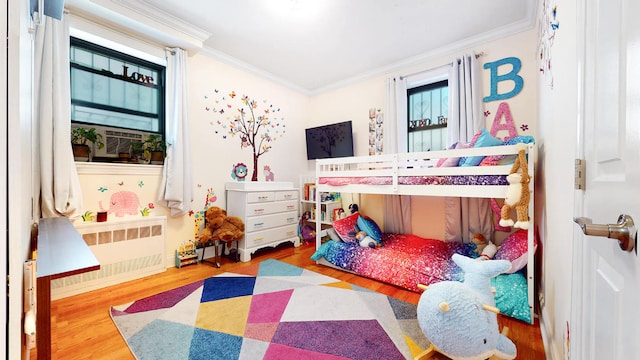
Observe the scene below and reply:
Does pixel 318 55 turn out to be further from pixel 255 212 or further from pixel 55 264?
pixel 55 264

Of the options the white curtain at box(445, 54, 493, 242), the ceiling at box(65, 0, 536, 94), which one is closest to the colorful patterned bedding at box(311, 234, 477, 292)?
the white curtain at box(445, 54, 493, 242)

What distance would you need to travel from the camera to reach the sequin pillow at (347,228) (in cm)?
284

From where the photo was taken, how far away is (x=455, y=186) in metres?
2.02

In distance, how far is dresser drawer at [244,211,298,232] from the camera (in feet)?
9.47

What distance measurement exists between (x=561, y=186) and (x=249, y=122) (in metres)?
3.06

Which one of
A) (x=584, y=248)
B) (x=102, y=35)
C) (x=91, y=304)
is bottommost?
(x=91, y=304)

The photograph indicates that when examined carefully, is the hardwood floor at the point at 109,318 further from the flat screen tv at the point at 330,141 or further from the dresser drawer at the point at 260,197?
the flat screen tv at the point at 330,141

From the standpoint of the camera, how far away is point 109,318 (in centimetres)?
168

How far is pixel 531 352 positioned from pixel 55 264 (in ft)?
7.06

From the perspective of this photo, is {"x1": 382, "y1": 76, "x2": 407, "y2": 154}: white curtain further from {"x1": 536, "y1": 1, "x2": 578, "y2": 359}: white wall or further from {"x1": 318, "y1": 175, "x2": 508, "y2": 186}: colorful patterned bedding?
{"x1": 536, "y1": 1, "x2": 578, "y2": 359}: white wall

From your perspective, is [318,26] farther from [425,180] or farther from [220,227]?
[220,227]

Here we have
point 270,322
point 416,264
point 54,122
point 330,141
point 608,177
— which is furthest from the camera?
point 330,141

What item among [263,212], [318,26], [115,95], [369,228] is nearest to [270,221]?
[263,212]

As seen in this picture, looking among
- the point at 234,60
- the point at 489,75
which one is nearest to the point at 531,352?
the point at 489,75
